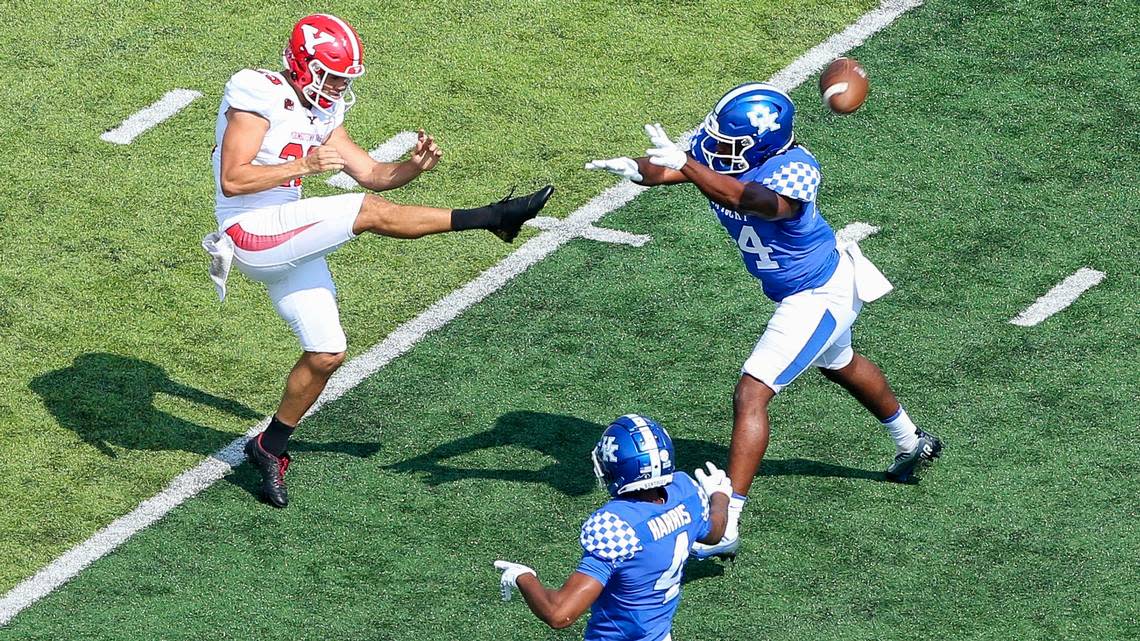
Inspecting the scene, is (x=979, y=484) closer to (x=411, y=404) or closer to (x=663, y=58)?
(x=411, y=404)

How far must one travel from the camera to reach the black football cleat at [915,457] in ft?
26.0

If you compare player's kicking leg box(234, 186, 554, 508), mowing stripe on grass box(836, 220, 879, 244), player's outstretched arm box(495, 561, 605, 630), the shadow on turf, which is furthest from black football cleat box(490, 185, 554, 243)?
mowing stripe on grass box(836, 220, 879, 244)

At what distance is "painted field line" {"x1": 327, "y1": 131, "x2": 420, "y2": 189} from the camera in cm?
1043

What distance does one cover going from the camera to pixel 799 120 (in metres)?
10.9

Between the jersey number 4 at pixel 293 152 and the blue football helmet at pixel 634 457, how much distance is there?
2.57 meters

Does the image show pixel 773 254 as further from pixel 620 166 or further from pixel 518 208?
pixel 518 208

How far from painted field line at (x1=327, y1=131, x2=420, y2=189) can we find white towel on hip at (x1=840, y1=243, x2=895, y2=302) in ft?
11.8

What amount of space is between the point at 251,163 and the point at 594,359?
2.23 meters

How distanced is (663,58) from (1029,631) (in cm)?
547

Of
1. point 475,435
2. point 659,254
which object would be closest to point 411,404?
point 475,435

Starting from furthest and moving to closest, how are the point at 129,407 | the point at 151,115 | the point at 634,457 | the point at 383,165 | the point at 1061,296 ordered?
→ the point at 151,115, the point at 1061,296, the point at 129,407, the point at 383,165, the point at 634,457

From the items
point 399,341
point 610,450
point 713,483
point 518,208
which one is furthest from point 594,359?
point 610,450

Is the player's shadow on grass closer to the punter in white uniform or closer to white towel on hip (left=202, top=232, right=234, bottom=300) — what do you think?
the punter in white uniform

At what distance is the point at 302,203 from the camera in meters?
7.58
